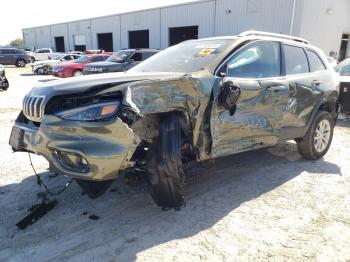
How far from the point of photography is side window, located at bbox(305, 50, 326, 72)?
5164mm

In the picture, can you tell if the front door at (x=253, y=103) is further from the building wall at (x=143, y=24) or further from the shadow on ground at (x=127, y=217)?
the building wall at (x=143, y=24)

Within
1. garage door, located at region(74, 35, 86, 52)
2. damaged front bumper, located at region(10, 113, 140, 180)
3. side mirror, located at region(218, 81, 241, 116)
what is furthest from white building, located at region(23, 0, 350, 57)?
damaged front bumper, located at region(10, 113, 140, 180)

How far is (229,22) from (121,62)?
12.2 metres

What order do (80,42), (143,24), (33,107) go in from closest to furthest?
(33,107) < (143,24) < (80,42)

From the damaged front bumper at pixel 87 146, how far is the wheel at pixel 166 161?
0.31m

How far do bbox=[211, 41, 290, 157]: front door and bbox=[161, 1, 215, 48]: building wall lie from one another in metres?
22.1

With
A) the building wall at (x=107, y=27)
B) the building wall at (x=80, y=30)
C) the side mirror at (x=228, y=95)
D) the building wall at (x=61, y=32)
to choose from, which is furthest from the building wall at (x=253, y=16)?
the building wall at (x=61, y=32)

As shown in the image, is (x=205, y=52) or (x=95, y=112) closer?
(x=95, y=112)

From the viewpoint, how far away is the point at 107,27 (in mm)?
37531

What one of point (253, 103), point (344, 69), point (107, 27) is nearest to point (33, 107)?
point (253, 103)

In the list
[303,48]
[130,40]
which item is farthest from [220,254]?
[130,40]

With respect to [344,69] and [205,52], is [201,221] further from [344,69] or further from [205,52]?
[344,69]

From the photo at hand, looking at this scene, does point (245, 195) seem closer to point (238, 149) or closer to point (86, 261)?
point (238, 149)

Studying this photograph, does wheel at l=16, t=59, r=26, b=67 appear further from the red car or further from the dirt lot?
the dirt lot
